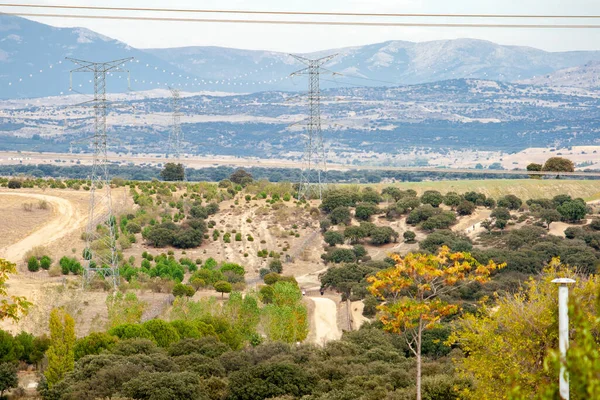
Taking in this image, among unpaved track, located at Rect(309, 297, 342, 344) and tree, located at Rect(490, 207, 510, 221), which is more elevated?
tree, located at Rect(490, 207, 510, 221)

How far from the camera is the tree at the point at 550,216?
268ft

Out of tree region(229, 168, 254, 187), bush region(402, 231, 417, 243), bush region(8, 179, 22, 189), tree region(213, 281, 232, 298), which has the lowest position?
tree region(213, 281, 232, 298)

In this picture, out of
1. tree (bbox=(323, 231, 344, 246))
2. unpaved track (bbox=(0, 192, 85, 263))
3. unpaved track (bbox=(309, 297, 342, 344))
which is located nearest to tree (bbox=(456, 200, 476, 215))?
tree (bbox=(323, 231, 344, 246))

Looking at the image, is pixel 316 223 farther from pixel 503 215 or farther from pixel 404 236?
pixel 503 215

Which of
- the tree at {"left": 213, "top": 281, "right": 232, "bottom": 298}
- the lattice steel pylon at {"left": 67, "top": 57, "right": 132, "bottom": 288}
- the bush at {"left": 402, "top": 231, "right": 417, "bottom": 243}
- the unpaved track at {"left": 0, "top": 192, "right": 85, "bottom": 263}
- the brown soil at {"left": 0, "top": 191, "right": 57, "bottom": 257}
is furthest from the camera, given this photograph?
the bush at {"left": 402, "top": 231, "right": 417, "bottom": 243}

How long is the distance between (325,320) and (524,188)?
5581cm

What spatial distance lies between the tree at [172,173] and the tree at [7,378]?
76.4 m

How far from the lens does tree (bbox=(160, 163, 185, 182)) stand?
112312mm

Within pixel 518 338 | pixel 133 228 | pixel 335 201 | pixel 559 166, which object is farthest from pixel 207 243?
pixel 518 338

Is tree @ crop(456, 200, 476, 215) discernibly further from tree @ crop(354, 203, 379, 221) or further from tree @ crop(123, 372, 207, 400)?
tree @ crop(123, 372, 207, 400)

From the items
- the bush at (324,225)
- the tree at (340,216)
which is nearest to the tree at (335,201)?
the tree at (340,216)

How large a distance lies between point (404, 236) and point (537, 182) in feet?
109

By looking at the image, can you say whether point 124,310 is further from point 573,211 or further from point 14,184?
point 14,184

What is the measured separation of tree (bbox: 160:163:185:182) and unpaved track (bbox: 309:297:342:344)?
178 feet
